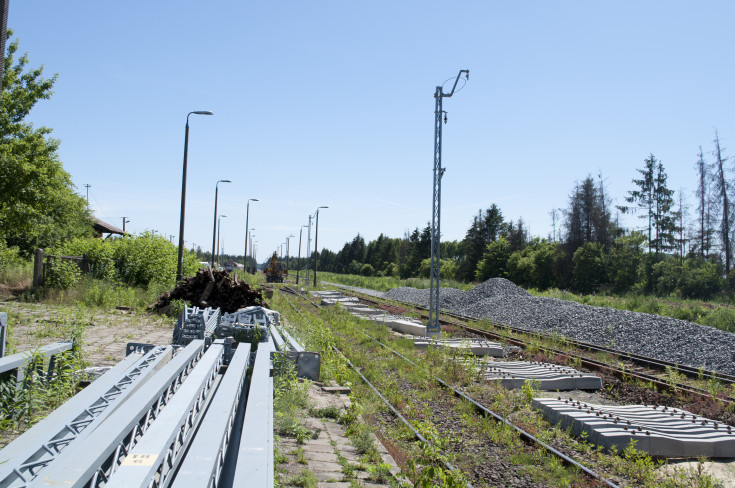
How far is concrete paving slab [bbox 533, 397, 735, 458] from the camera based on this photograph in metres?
6.68

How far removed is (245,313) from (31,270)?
14.9m

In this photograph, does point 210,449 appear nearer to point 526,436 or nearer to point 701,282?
point 526,436

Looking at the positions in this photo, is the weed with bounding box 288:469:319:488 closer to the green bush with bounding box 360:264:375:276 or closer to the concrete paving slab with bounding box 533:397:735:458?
the concrete paving slab with bounding box 533:397:735:458

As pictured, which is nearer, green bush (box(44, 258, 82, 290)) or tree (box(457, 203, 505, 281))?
green bush (box(44, 258, 82, 290))

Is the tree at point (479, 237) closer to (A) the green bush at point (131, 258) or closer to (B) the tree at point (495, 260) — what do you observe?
(B) the tree at point (495, 260)

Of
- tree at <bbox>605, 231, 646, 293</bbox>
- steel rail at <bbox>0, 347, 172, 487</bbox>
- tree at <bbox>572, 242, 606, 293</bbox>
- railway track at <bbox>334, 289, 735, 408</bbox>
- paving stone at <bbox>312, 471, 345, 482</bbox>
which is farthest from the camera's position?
tree at <bbox>572, 242, 606, 293</bbox>

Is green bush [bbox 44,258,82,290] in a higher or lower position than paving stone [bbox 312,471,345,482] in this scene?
higher

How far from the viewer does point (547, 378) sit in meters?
10.6

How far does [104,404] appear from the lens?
453cm

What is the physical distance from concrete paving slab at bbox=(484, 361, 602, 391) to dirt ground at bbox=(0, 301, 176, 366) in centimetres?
730

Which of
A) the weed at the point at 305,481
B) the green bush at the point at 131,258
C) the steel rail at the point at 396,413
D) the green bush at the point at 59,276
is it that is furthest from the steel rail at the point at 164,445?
the green bush at the point at 131,258

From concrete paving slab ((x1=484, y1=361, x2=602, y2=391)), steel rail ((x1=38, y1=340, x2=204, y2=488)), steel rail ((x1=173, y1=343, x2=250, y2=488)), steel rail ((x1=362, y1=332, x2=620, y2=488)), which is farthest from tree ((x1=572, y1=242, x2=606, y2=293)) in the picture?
steel rail ((x1=38, y1=340, x2=204, y2=488))

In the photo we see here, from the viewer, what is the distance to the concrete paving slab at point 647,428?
668cm

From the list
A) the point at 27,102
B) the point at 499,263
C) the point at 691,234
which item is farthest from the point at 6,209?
the point at 691,234
